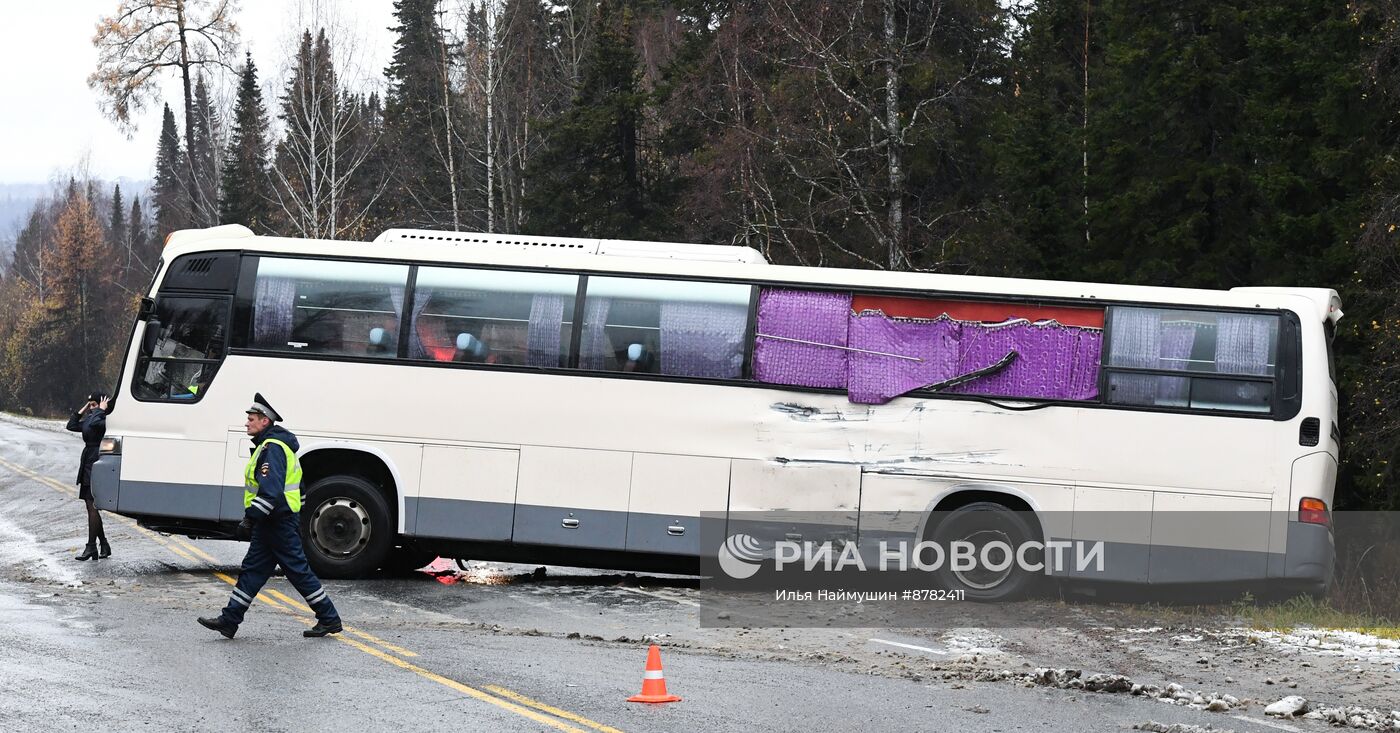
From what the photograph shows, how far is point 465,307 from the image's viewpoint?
50.3 feet

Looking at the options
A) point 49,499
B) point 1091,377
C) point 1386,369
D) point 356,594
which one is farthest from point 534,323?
point 49,499

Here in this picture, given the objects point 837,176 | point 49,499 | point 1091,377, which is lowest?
point 49,499

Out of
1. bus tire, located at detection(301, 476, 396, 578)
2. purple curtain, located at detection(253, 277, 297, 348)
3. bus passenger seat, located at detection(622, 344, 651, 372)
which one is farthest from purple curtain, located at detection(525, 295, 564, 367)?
purple curtain, located at detection(253, 277, 297, 348)

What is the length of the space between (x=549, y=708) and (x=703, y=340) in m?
6.48

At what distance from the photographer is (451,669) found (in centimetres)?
1027

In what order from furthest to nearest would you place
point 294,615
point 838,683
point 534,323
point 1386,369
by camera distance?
point 1386,369, point 534,323, point 294,615, point 838,683

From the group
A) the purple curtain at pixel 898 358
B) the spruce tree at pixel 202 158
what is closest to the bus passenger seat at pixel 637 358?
the purple curtain at pixel 898 358

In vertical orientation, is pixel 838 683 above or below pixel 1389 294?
below

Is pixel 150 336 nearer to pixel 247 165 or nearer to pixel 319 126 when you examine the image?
pixel 319 126

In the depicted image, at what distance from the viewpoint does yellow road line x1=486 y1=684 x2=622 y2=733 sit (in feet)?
27.7

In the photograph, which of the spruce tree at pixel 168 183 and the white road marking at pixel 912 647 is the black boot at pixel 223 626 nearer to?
the white road marking at pixel 912 647

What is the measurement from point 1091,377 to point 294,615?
7.63 metres

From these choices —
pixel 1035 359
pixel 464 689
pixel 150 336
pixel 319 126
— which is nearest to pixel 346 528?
pixel 150 336

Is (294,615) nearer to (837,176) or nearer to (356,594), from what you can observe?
(356,594)
